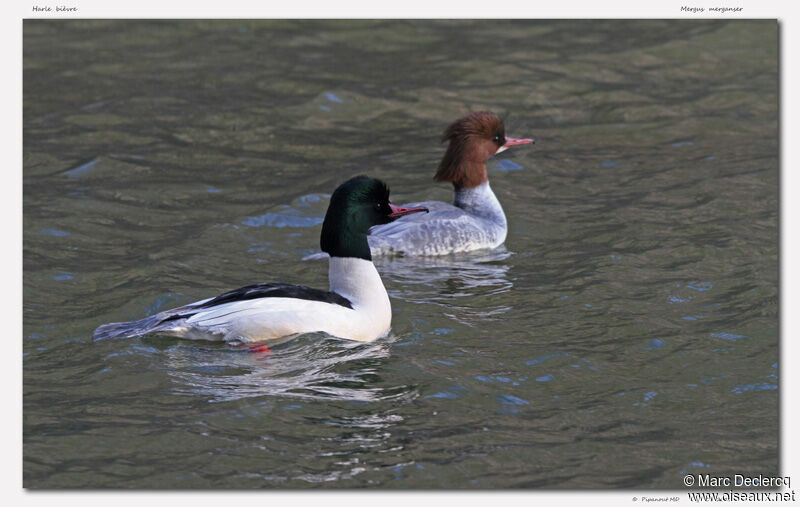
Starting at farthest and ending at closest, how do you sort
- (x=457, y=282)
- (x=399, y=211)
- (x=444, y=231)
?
(x=444, y=231)
(x=457, y=282)
(x=399, y=211)

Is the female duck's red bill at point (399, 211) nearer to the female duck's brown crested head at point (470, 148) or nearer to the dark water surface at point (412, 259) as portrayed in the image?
the dark water surface at point (412, 259)

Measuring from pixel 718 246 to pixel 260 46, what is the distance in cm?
906

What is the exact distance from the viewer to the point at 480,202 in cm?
1166

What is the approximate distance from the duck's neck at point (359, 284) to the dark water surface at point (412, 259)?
343 millimetres

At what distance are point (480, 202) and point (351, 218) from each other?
11.0ft

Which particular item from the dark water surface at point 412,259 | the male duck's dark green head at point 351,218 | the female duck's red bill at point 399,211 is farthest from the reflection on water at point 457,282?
the male duck's dark green head at point 351,218

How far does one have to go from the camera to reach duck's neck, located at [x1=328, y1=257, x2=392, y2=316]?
846 cm

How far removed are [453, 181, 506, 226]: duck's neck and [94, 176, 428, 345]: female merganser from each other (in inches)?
119

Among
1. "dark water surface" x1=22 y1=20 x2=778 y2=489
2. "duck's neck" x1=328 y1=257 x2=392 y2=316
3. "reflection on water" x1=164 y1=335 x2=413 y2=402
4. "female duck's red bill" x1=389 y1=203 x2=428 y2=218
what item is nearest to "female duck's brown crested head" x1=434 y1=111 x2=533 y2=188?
"dark water surface" x1=22 y1=20 x2=778 y2=489

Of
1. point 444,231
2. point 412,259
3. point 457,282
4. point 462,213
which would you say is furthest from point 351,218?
point 462,213

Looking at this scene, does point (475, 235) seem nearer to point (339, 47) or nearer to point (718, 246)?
point (718, 246)

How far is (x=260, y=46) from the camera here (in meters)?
16.9

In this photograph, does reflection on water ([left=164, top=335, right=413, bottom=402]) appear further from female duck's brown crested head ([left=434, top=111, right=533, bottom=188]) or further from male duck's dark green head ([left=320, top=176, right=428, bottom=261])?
female duck's brown crested head ([left=434, top=111, right=533, bottom=188])

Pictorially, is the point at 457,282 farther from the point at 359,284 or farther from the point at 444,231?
the point at 359,284
